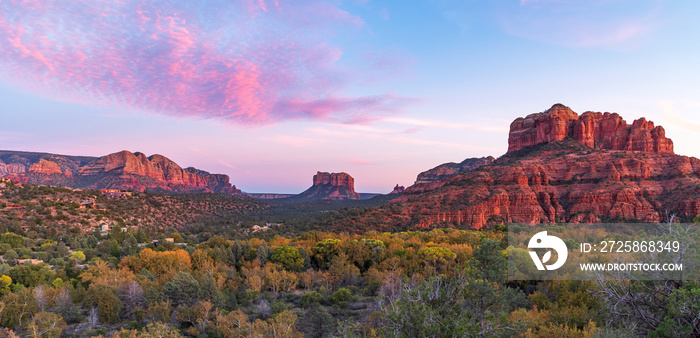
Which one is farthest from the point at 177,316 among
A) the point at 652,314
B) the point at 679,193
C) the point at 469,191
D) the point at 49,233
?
the point at 679,193

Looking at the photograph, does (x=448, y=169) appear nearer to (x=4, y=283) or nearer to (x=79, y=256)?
(x=79, y=256)

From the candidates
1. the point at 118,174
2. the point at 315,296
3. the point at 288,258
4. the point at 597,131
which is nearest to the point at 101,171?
the point at 118,174

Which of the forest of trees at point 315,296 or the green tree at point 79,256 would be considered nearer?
the forest of trees at point 315,296

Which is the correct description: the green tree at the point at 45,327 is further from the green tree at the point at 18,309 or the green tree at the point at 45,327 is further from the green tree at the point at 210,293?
the green tree at the point at 210,293

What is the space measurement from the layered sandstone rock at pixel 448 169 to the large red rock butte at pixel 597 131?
3544cm

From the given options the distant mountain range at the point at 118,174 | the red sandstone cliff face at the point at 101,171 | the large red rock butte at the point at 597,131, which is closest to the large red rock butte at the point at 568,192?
the large red rock butte at the point at 597,131

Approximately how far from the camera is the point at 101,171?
130 m

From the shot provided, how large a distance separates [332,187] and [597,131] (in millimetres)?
132321

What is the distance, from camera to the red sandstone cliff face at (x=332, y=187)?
181 m

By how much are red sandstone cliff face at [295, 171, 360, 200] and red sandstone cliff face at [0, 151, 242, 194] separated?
72.8 m

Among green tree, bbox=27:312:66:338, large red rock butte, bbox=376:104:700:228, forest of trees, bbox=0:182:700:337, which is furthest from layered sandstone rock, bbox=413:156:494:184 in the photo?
green tree, bbox=27:312:66:338

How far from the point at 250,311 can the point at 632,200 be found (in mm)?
67745

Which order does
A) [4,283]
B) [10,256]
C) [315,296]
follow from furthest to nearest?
[10,256] → [315,296] → [4,283]

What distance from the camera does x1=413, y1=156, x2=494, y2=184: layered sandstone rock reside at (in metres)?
127
